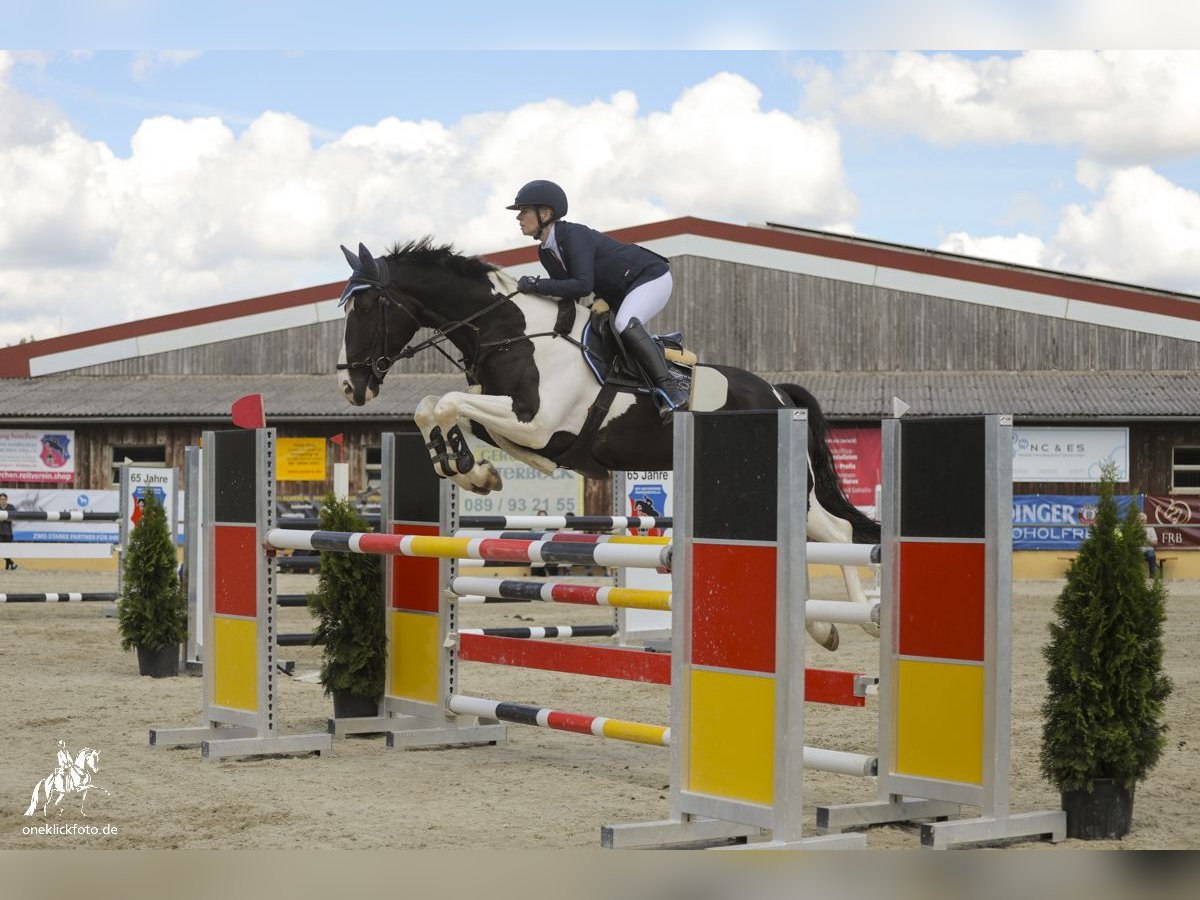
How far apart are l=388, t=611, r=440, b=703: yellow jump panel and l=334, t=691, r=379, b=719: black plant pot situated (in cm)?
9

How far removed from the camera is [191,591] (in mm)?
8062

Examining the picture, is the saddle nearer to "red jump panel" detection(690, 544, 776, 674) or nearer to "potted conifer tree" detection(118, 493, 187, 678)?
"red jump panel" detection(690, 544, 776, 674)

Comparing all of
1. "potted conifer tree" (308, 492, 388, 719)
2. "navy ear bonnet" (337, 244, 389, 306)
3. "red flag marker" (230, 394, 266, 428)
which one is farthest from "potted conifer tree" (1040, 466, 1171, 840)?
"red flag marker" (230, 394, 266, 428)

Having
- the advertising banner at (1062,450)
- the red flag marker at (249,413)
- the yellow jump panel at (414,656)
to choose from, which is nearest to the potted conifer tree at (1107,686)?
the yellow jump panel at (414,656)

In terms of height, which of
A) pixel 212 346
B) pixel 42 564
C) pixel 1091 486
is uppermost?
pixel 212 346

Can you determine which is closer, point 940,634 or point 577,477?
point 940,634

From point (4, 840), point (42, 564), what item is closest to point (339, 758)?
point (4, 840)

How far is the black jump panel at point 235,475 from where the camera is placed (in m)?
5.64

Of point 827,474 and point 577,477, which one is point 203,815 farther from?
point 577,477

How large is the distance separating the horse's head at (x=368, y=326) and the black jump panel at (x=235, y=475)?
0.48 metres

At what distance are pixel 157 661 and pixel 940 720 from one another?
5375 millimetres

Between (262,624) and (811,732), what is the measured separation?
238 centimetres

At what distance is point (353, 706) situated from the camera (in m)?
6.05

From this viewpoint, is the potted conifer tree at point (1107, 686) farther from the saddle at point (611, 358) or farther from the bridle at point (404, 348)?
the bridle at point (404, 348)
